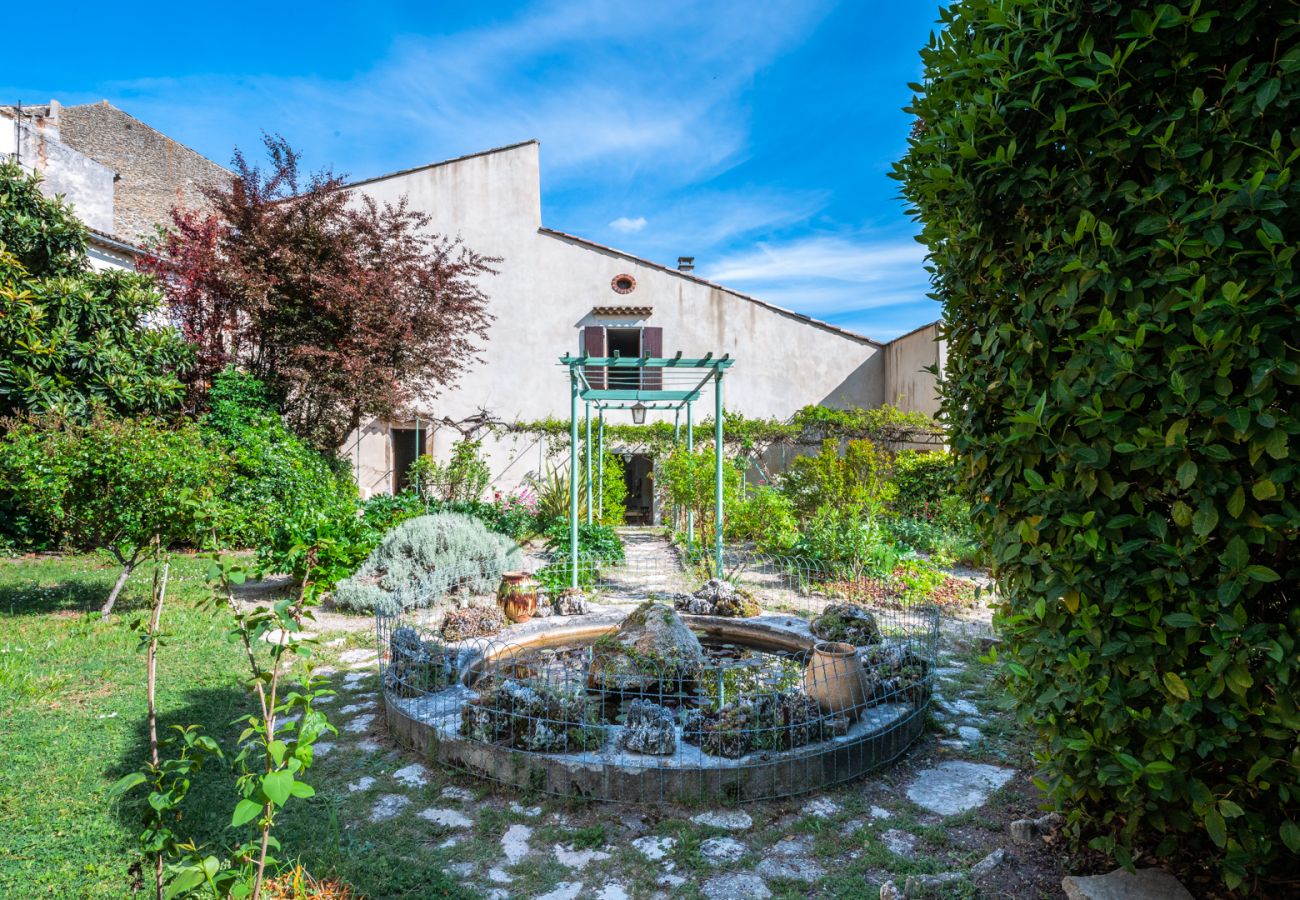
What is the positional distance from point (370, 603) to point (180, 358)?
5845 mm

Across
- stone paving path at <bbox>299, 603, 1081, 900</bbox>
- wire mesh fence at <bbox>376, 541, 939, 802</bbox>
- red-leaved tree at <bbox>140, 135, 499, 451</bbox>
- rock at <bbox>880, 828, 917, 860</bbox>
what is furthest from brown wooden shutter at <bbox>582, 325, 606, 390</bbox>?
rock at <bbox>880, 828, 917, 860</bbox>

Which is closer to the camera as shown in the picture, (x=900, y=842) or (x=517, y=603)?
(x=900, y=842)

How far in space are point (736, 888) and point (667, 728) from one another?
A: 0.87m

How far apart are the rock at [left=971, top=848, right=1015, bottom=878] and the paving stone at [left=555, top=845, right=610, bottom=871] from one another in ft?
4.64

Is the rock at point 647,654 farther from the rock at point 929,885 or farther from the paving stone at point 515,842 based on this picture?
the rock at point 929,885

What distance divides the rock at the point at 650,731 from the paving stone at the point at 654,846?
424mm

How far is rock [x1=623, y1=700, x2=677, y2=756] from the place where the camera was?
3191 millimetres

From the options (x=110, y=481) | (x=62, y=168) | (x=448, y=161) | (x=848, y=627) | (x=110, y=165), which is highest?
(x=110, y=165)

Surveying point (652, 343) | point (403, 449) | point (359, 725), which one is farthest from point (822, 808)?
point (403, 449)

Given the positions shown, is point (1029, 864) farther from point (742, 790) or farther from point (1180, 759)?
point (742, 790)

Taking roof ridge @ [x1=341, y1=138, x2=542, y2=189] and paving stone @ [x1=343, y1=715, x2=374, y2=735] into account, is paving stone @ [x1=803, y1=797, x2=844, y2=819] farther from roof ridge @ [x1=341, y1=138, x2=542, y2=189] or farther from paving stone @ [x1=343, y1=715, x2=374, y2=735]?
roof ridge @ [x1=341, y1=138, x2=542, y2=189]

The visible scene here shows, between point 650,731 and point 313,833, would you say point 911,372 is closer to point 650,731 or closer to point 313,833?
point 650,731

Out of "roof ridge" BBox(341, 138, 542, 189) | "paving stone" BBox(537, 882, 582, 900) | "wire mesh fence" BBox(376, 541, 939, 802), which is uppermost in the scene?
"roof ridge" BBox(341, 138, 542, 189)

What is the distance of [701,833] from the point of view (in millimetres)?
2836
